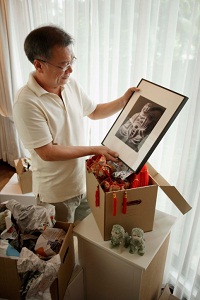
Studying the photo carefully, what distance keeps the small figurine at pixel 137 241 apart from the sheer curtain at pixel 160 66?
40 centimetres

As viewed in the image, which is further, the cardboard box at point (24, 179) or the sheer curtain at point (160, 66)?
the cardboard box at point (24, 179)

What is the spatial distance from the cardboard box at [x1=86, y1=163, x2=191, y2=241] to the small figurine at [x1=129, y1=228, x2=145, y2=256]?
6cm

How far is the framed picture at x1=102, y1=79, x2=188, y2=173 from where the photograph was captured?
0.97 m

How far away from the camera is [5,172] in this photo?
9.98ft

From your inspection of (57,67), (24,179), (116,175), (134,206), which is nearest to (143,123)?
(116,175)

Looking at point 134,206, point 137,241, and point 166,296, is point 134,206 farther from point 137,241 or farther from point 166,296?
point 166,296

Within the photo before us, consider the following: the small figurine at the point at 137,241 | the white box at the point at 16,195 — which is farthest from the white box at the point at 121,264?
the white box at the point at 16,195

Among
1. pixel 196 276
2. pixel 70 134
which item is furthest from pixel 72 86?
pixel 196 276

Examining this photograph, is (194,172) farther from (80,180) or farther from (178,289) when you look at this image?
(178,289)

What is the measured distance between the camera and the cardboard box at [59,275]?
3.22 ft

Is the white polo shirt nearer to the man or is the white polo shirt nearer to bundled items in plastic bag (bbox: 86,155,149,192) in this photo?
the man

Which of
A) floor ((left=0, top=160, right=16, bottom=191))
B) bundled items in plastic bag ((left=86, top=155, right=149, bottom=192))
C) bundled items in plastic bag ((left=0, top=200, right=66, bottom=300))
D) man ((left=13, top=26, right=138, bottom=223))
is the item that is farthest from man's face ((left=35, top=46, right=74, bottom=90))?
floor ((left=0, top=160, right=16, bottom=191))

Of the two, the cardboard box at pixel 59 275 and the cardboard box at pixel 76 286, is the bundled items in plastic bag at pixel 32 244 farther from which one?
the cardboard box at pixel 76 286

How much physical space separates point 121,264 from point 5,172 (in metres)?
2.34
